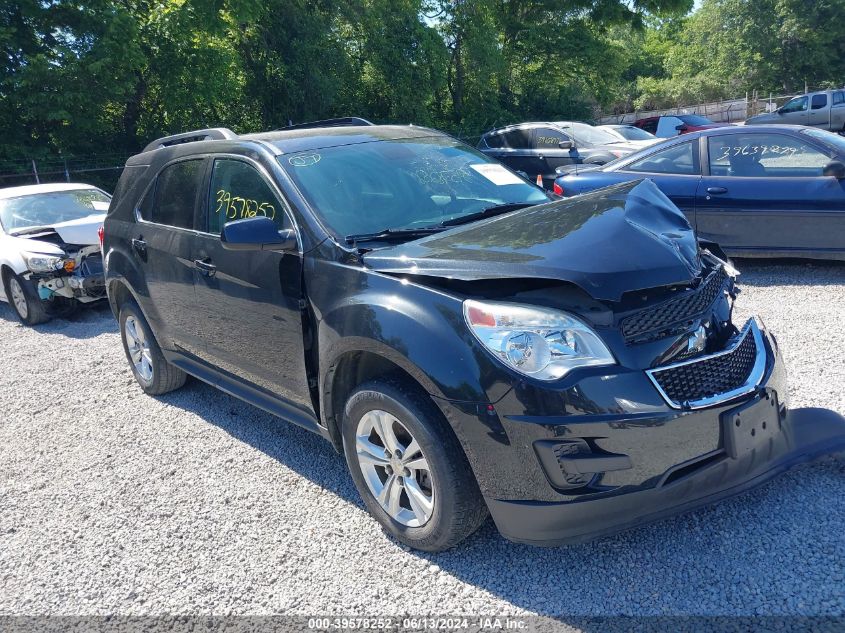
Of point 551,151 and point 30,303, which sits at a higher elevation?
point 551,151

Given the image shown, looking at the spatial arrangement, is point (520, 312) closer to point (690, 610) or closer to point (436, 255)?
point (436, 255)

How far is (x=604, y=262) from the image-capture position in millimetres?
2729

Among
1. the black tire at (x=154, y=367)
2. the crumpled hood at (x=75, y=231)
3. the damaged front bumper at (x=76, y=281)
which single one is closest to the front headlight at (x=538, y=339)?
the black tire at (x=154, y=367)

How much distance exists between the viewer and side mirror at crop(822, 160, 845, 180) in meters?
6.54

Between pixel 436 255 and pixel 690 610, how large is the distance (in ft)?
5.45

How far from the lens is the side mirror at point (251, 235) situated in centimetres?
337

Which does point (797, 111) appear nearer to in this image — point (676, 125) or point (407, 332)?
point (676, 125)

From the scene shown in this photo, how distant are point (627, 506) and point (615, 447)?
24 cm

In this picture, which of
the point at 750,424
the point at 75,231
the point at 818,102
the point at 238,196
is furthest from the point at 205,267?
the point at 818,102

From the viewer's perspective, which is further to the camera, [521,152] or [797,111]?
[797,111]

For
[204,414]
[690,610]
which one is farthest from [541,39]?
[690,610]

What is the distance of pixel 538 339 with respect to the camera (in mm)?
2629

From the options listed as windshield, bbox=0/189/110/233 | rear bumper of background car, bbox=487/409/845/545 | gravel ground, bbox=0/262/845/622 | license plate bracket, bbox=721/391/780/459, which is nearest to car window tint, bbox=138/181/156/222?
gravel ground, bbox=0/262/845/622

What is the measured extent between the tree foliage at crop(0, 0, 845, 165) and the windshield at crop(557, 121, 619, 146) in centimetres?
1011
